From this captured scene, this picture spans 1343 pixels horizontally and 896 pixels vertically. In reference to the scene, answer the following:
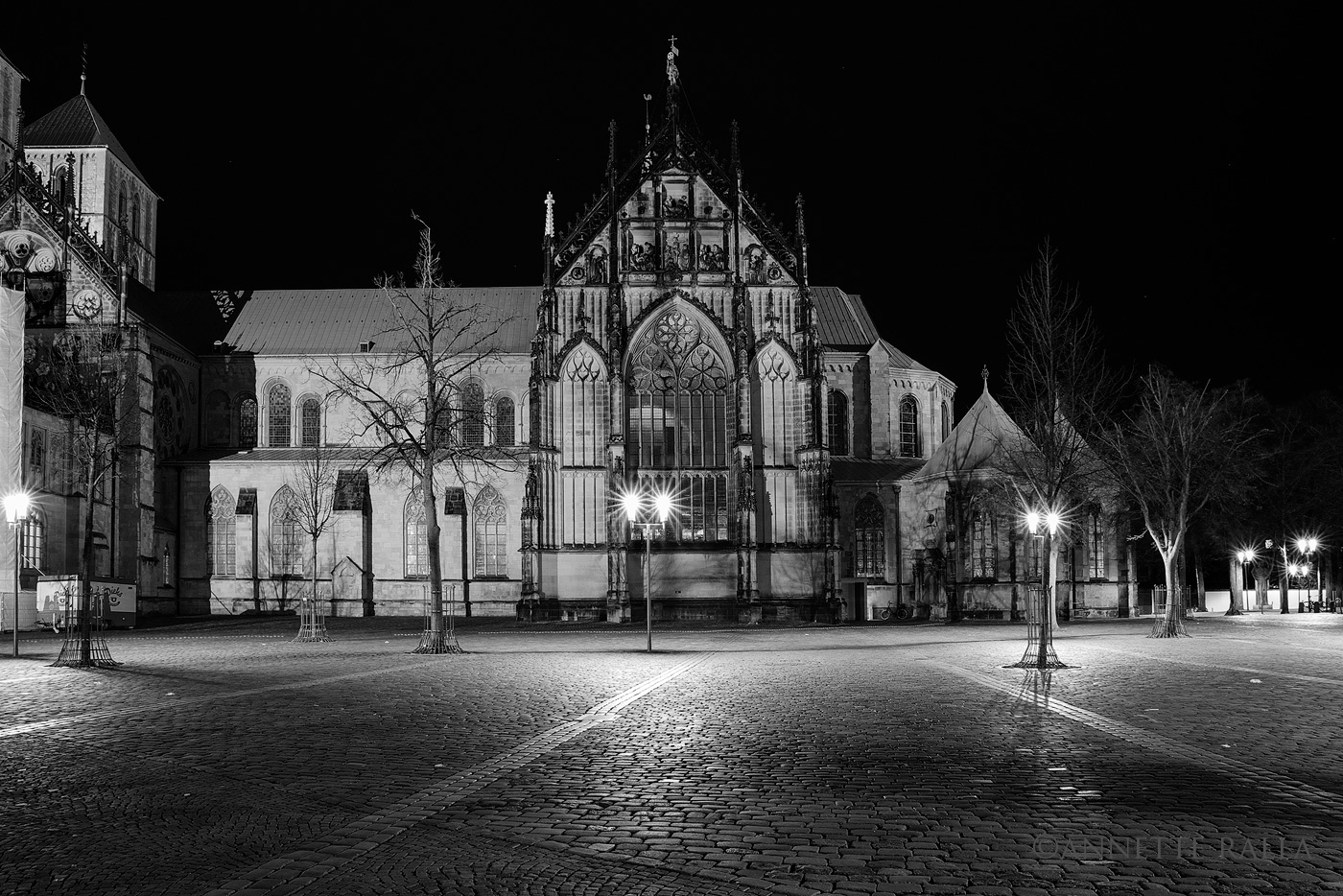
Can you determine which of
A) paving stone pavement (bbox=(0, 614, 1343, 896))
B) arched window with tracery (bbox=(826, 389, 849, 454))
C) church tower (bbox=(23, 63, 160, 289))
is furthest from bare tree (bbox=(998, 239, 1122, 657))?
church tower (bbox=(23, 63, 160, 289))

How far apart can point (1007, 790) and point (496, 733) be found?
6410 mm

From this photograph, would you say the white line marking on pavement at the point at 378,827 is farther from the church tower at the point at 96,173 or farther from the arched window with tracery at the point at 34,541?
the church tower at the point at 96,173

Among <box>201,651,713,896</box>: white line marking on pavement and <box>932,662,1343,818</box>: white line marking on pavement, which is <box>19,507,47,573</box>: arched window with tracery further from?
<box>932,662,1343,818</box>: white line marking on pavement

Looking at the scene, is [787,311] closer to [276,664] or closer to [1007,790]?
[276,664]

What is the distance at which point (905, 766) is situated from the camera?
12188 millimetres

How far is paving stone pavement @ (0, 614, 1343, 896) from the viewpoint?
321 inches

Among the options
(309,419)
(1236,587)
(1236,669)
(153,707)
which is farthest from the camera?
(1236,587)

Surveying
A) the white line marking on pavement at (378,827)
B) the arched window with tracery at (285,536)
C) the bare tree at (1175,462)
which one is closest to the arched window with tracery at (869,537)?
the bare tree at (1175,462)

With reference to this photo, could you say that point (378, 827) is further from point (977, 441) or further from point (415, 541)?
point (415, 541)

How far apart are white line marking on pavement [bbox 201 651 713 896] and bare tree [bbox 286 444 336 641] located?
4623 cm

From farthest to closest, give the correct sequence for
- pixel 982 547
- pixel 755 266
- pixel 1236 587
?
1. pixel 1236 587
2. pixel 982 547
3. pixel 755 266

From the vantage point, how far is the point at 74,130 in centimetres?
6888

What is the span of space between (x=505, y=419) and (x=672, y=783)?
53091mm

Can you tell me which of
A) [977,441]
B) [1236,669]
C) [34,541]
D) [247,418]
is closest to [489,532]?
[247,418]
